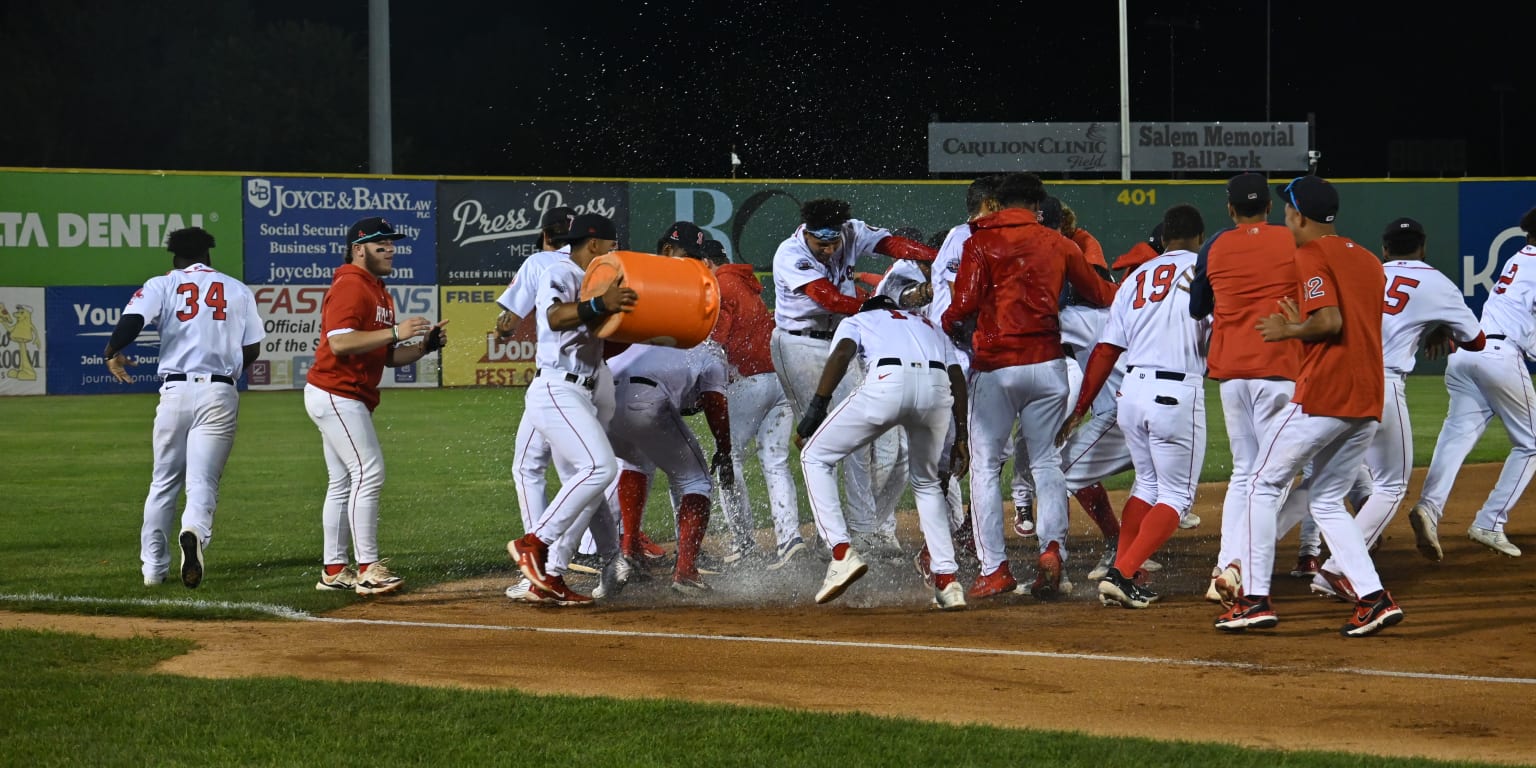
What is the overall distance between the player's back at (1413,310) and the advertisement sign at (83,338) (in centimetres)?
1872

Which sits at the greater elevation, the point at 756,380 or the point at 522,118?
the point at 522,118

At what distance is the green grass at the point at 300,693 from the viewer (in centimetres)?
486

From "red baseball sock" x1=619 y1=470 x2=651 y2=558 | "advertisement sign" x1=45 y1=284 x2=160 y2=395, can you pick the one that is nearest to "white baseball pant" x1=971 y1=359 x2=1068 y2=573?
"red baseball sock" x1=619 y1=470 x2=651 y2=558

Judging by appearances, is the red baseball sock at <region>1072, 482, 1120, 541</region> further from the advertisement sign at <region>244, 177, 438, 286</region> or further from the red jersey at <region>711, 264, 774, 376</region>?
the advertisement sign at <region>244, 177, 438, 286</region>

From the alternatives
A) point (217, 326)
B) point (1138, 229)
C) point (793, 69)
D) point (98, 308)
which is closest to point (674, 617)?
point (217, 326)

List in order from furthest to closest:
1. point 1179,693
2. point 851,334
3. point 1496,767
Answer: point 851,334
point 1179,693
point 1496,767

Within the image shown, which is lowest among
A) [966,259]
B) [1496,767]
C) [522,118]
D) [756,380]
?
[1496,767]

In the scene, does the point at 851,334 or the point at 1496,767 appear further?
the point at 851,334

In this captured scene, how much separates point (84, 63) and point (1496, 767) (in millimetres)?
55772

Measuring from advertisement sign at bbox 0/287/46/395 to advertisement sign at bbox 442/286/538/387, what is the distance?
580 centimetres

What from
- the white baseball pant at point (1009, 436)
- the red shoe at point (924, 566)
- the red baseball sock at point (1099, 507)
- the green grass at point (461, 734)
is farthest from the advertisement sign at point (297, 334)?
the green grass at point (461, 734)

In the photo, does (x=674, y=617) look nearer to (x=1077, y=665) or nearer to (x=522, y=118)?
(x=1077, y=665)

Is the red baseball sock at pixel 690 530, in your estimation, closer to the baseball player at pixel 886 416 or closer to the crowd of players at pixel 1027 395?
the crowd of players at pixel 1027 395

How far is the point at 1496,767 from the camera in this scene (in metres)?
4.63
